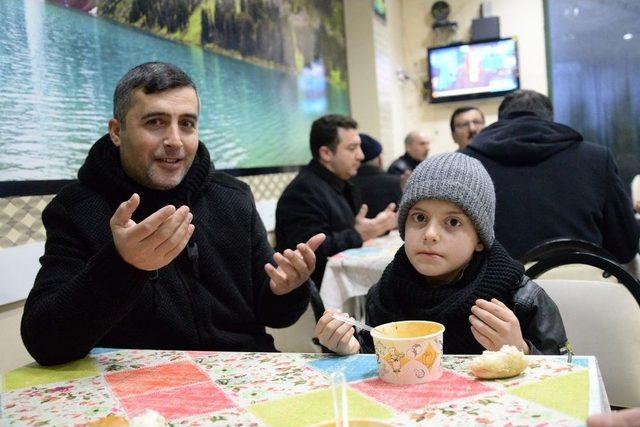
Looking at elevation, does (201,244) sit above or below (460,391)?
above

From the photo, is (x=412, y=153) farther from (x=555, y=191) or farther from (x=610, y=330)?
(x=610, y=330)

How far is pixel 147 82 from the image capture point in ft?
5.52

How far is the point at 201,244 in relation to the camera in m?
1.77

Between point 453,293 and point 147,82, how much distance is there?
100 centimetres

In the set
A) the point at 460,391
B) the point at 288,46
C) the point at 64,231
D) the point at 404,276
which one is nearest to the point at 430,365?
the point at 460,391

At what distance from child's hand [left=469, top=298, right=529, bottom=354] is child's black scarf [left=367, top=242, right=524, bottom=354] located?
0.17 meters

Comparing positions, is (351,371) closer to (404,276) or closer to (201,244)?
(404,276)

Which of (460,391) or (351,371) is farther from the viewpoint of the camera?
(351,371)

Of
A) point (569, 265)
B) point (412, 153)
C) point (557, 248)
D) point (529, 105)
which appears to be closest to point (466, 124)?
point (412, 153)

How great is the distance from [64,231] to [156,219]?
54cm

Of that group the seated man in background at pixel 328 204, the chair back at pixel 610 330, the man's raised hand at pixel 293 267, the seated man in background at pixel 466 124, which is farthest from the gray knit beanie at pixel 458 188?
the seated man in background at pixel 466 124

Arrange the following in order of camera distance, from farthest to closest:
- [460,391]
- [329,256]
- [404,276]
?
[329,256] → [404,276] → [460,391]

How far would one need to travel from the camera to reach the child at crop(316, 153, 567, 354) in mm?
1384

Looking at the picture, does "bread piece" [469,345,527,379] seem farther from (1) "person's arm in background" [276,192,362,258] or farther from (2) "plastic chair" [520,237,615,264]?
(1) "person's arm in background" [276,192,362,258]
